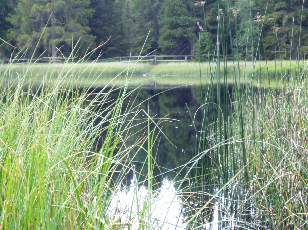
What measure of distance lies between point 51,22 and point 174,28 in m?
5.21

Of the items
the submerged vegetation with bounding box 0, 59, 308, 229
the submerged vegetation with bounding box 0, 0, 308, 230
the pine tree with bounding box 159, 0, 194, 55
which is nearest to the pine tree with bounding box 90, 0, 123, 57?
the pine tree with bounding box 159, 0, 194, 55

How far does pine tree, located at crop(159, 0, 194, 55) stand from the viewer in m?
20.9

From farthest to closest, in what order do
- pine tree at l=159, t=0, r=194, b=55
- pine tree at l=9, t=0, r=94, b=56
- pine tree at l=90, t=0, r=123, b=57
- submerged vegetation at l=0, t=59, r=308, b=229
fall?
pine tree at l=9, t=0, r=94, b=56
pine tree at l=90, t=0, r=123, b=57
pine tree at l=159, t=0, r=194, b=55
submerged vegetation at l=0, t=59, r=308, b=229

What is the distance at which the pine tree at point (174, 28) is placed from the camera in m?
20.9

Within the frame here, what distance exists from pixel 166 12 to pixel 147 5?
1.94 meters

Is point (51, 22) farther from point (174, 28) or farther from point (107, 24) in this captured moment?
point (174, 28)

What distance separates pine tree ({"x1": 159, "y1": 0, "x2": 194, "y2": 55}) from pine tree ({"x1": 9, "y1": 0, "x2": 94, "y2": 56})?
2.91 meters

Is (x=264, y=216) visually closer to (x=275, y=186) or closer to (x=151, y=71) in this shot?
(x=275, y=186)

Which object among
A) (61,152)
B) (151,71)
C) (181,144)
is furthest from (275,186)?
(151,71)

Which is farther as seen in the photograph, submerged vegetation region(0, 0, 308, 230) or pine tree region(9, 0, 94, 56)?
pine tree region(9, 0, 94, 56)

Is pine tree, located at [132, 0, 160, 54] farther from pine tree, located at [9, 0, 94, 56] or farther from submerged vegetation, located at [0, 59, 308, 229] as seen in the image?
submerged vegetation, located at [0, 59, 308, 229]

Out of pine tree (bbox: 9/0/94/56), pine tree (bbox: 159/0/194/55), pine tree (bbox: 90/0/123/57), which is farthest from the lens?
pine tree (bbox: 9/0/94/56)

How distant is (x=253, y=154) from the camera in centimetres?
279

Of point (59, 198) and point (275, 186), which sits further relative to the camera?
point (275, 186)
